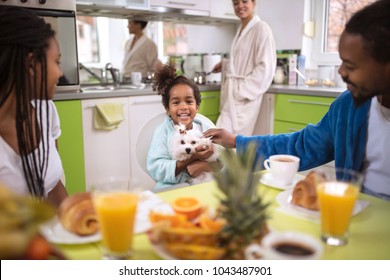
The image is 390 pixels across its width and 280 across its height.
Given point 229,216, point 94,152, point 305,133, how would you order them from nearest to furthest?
1. point 229,216
2. point 305,133
3. point 94,152

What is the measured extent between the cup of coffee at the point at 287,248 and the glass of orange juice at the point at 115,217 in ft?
0.70

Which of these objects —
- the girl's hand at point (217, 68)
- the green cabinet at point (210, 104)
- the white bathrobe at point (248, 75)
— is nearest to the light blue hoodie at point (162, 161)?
the white bathrobe at point (248, 75)

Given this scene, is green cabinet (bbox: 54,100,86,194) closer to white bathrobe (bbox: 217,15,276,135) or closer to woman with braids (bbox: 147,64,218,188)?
woman with braids (bbox: 147,64,218,188)

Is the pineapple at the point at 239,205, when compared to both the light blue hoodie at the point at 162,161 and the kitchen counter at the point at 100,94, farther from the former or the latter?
the kitchen counter at the point at 100,94

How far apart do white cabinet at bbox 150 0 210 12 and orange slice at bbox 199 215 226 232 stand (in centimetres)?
280

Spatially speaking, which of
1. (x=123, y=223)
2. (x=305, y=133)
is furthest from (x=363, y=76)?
(x=123, y=223)

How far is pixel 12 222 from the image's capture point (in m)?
0.45

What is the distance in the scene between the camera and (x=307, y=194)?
965 millimetres

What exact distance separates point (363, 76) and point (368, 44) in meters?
0.09

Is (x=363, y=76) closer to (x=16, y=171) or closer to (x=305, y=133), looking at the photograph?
(x=305, y=133)

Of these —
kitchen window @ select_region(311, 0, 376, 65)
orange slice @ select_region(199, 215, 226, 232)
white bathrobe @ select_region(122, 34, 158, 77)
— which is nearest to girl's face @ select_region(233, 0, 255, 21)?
kitchen window @ select_region(311, 0, 376, 65)

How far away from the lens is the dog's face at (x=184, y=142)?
5.24 feet

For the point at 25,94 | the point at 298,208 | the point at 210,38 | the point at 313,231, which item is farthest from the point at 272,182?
the point at 210,38

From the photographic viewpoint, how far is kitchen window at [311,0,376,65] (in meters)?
3.57
